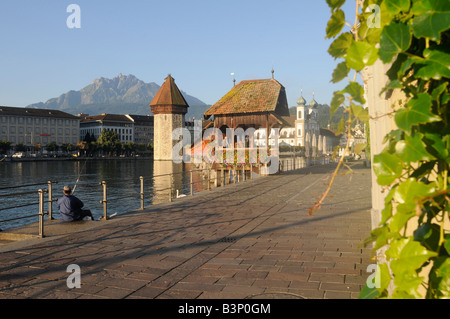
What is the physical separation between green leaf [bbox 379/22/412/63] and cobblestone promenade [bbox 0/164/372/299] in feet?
6.56

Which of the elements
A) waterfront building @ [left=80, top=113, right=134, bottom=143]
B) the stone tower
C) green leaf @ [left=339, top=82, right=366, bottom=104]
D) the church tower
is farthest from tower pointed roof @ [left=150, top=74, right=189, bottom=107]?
green leaf @ [left=339, top=82, right=366, bottom=104]

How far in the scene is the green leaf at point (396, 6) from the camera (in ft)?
2.82

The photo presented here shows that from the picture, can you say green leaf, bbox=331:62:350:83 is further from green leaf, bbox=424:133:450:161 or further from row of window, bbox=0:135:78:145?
row of window, bbox=0:135:78:145

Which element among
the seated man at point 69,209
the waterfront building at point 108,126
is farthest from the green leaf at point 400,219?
the waterfront building at point 108,126

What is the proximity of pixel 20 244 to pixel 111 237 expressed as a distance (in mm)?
1295

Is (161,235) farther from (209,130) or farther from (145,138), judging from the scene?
(145,138)

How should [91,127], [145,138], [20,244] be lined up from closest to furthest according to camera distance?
[20,244] → [91,127] → [145,138]

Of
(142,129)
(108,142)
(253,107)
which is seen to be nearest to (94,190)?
(253,107)

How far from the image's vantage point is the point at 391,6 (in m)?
0.88

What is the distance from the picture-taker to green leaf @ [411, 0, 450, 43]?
77 cm

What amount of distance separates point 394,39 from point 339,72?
236mm

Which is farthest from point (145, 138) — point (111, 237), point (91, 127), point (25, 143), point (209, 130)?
point (111, 237)

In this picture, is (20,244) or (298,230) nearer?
(20,244)

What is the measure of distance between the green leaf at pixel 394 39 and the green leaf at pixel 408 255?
0.39 metres
